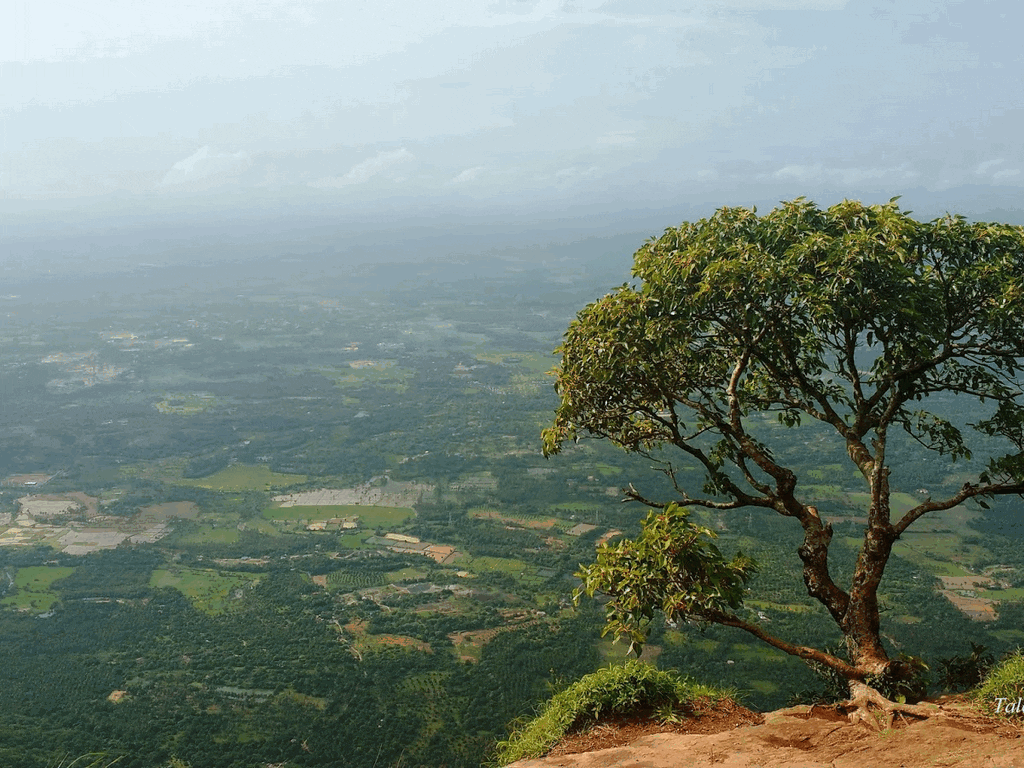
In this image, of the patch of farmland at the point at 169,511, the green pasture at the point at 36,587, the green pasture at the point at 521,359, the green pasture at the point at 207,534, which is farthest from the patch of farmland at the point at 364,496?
the green pasture at the point at 521,359

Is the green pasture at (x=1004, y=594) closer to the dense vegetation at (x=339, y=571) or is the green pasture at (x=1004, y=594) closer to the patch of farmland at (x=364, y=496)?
the dense vegetation at (x=339, y=571)

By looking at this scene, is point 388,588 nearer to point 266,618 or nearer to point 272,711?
point 266,618

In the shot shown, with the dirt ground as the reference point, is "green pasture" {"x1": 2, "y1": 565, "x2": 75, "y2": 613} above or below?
below

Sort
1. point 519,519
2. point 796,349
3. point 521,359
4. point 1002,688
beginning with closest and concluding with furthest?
point 1002,688 < point 796,349 < point 519,519 < point 521,359

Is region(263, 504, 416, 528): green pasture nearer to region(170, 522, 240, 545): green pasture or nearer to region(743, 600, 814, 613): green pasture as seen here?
region(170, 522, 240, 545): green pasture

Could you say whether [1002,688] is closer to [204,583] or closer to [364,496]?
[204,583]

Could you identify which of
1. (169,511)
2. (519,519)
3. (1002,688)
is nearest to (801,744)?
(1002,688)

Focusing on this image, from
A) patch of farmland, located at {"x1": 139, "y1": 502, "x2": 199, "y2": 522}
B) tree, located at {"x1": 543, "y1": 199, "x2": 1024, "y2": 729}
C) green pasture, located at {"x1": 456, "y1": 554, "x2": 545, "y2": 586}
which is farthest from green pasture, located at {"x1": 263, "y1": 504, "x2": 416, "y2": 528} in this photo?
tree, located at {"x1": 543, "y1": 199, "x2": 1024, "y2": 729}
